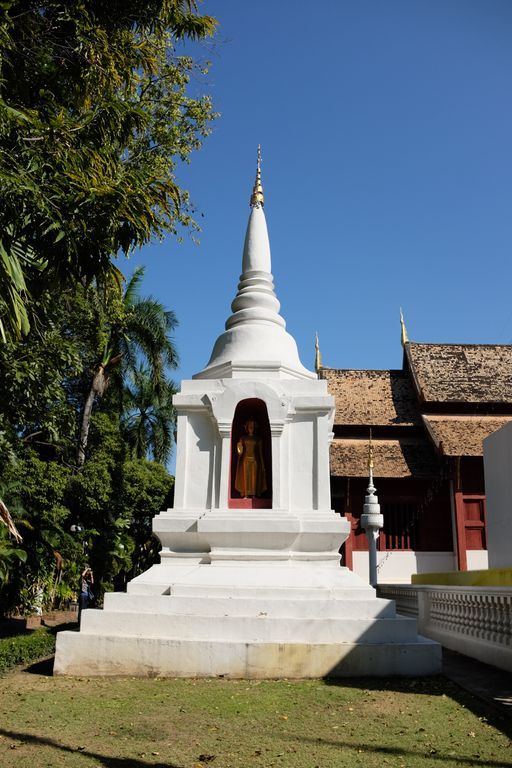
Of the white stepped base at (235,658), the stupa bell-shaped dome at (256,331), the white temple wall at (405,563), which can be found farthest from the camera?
the white temple wall at (405,563)

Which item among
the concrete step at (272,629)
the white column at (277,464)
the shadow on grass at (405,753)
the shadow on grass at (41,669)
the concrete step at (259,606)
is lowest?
the shadow on grass at (41,669)

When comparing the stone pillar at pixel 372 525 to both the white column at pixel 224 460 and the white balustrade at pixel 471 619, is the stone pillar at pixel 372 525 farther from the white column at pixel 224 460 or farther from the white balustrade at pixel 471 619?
the white column at pixel 224 460

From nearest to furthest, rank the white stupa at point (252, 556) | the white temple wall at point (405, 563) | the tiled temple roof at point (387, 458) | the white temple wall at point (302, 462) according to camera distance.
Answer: the white stupa at point (252, 556)
the white temple wall at point (302, 462)
the white temple wall at point (405, 563)
the tiled temple roof at point (387, 458)

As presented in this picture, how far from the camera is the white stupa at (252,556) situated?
619 centimetres

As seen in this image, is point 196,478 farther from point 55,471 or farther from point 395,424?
point 395,424

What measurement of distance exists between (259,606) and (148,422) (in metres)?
20.6

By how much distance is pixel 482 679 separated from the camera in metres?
6.02

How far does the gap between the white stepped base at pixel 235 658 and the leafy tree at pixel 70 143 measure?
3206mm

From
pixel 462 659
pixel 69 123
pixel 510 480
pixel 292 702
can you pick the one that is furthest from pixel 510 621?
pixel 69 123

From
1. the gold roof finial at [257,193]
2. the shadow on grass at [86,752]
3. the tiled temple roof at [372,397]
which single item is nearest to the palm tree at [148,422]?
the tiled temple roof at [372,397]

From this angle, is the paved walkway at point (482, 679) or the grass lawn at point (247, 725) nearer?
the grass lawn at point (247, 725)

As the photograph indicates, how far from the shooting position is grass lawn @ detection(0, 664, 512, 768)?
148 inches

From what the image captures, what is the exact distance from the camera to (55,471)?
14.4 meters

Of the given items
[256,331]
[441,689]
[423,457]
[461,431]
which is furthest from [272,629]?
[461,431]
